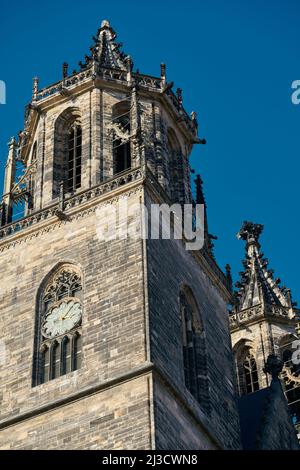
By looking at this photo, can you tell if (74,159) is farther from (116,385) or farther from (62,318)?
(116,385)

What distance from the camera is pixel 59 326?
28484 mm

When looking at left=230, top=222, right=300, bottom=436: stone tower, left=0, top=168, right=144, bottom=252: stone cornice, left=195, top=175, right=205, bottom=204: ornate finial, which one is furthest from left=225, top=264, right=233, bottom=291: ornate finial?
left=230, top=222, right=300, bottom=436: stone tower

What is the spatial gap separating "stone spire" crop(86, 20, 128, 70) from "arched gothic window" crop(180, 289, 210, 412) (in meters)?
6.84

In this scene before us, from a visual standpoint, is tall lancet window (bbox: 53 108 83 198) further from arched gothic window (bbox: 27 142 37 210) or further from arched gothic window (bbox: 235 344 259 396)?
arched gothic window (bbox: 235 344 259 396)

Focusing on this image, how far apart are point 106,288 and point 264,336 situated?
11.7m

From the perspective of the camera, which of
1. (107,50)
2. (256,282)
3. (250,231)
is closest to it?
(107,50)

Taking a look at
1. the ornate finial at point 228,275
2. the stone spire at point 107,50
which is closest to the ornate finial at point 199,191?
the ornate finial at point 228,275

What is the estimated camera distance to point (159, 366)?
2638cm

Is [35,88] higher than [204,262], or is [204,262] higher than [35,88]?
[35,88]

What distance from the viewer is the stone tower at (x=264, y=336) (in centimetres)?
3825

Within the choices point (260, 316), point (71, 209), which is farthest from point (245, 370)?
point (71, 209)

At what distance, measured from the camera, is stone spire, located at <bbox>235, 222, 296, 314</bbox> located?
132 ft

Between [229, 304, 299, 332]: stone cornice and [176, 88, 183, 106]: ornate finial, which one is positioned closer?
[176, 88, 183, 106]: ornate finial
